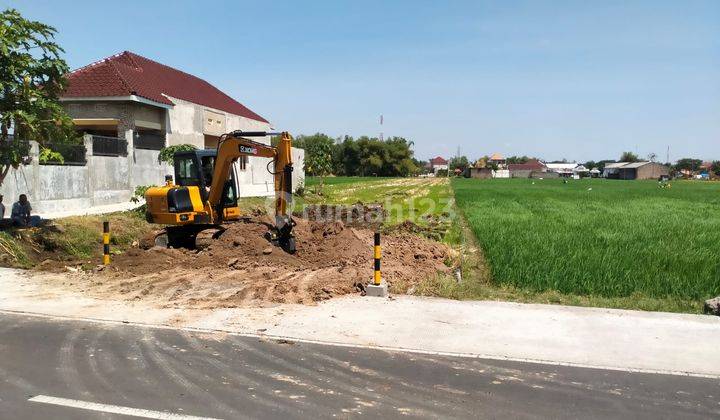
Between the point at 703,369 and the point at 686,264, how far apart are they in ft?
19.6

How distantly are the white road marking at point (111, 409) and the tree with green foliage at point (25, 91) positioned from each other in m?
9.28

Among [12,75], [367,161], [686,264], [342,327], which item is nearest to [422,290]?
[342,327]

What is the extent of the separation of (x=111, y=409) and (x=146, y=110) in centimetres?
2556

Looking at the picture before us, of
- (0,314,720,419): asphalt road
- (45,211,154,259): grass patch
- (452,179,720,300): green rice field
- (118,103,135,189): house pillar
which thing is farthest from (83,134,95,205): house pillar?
(0,314,720,419): asphalt road

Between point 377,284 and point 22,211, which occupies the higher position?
point 22,211

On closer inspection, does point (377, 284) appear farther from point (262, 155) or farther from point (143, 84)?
point (143, 84)

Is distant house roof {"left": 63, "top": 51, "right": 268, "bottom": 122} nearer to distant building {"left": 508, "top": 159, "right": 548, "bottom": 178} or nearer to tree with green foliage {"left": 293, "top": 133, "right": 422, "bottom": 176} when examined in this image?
tree with green foliage {"left": 293, "top": 133, "right": 422, "bottom": 176}

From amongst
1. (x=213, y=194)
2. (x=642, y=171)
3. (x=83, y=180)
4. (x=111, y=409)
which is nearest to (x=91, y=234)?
(x=213, y=194)

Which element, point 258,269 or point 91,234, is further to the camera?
point 91,234

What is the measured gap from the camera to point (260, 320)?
26.7ft

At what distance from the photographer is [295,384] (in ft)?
18.6

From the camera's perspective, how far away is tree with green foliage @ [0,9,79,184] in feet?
40.5

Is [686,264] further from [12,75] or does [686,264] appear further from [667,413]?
[12,75]

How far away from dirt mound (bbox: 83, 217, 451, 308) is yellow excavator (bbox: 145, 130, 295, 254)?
1.54ft
